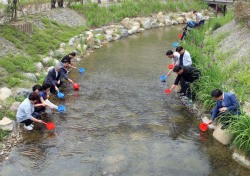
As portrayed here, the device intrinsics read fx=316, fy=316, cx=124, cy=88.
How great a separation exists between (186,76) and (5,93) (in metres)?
5.84

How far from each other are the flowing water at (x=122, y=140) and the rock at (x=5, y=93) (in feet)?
5.55

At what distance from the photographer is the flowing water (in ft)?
23.7

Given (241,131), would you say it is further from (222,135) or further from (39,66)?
(39,66)

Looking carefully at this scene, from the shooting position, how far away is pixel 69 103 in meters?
10.6

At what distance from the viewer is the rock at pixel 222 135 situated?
7.96 m

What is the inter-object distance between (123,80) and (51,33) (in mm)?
6272

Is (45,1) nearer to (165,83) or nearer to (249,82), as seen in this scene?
(165,83)

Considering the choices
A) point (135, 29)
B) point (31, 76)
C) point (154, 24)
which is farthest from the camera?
point (154, 24)

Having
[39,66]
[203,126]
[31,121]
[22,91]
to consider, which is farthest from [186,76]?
[39,66]

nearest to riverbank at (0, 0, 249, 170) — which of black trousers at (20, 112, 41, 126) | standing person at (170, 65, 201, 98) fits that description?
standing person at (170, 65, 201, 98)

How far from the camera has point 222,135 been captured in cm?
812

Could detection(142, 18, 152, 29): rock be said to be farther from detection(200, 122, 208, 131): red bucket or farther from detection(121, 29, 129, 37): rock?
detection(200, 122, 208, 131): red bucket

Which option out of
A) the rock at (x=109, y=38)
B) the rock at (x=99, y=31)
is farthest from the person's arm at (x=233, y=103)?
the rock at (x=99, y=31)

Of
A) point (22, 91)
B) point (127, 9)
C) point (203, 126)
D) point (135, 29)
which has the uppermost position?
point (127, 9)
